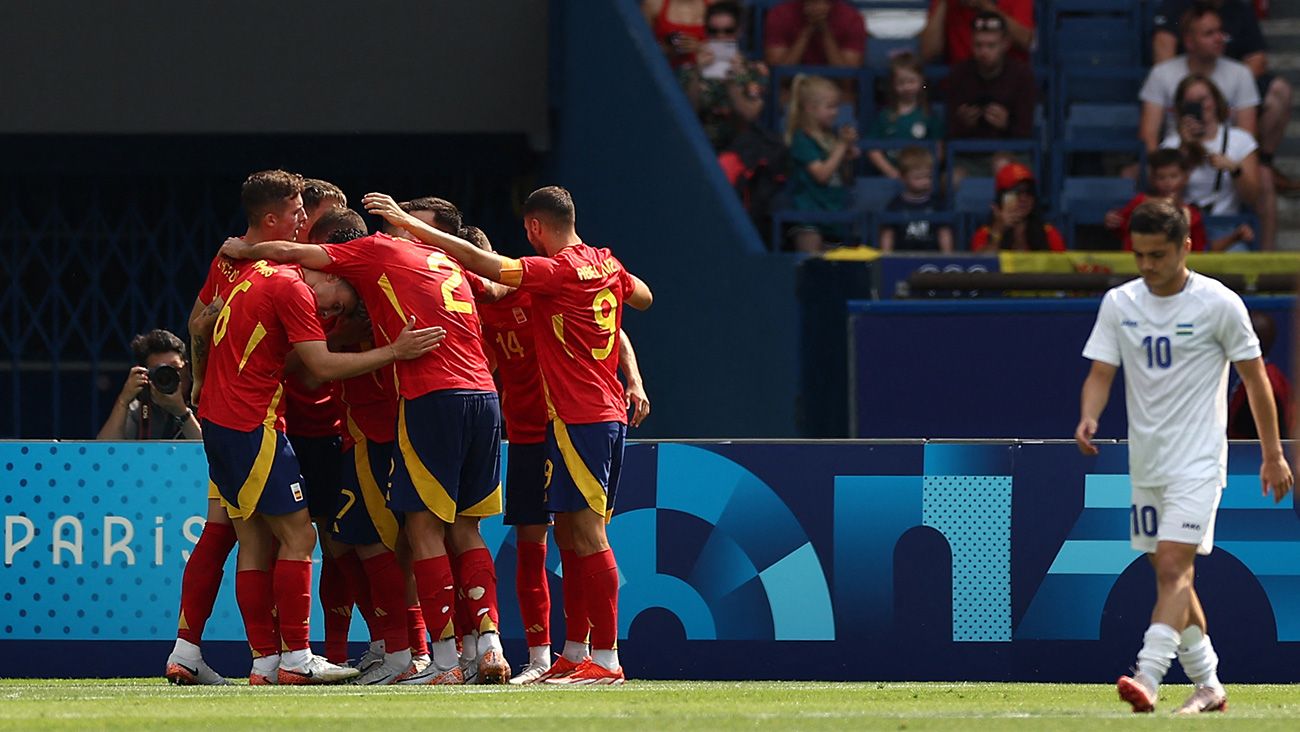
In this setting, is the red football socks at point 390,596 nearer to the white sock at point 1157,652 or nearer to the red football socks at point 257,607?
the red football socks at point 257,607

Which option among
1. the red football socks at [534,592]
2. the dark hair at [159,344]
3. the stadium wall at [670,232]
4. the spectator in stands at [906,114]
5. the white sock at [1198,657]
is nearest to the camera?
the white sock at [1198,657]

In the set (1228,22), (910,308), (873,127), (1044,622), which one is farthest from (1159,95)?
(1044,622)

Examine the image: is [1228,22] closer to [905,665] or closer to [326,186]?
[905,665]

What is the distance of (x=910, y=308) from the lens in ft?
39.0

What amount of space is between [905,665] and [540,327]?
241 cm

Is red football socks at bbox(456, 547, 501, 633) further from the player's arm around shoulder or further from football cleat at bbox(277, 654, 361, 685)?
the player's arm around shoulder

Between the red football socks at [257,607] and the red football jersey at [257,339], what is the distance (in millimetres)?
589

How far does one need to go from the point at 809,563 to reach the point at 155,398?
3086 millimetres

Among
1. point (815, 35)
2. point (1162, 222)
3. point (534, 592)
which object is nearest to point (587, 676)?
point (534, 592)

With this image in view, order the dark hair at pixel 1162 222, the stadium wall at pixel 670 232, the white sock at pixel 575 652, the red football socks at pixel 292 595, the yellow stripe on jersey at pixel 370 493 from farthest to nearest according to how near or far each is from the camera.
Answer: the stadium wall at pixel 670 232, the yellow stripe on jersey at pixel 370 493, the white sock at pixel 575 652, the red football socks at pixel 292 595, the dark hair at pixel 1162 222

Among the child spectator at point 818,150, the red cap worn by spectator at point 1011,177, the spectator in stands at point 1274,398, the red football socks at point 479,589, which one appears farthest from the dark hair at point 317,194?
the red cap worn by spectator at point 1011,177

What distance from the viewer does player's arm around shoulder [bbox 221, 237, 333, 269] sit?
8.16 meters

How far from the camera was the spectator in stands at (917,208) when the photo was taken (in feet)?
44.6

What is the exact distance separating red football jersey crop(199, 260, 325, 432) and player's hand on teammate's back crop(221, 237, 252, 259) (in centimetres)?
7
